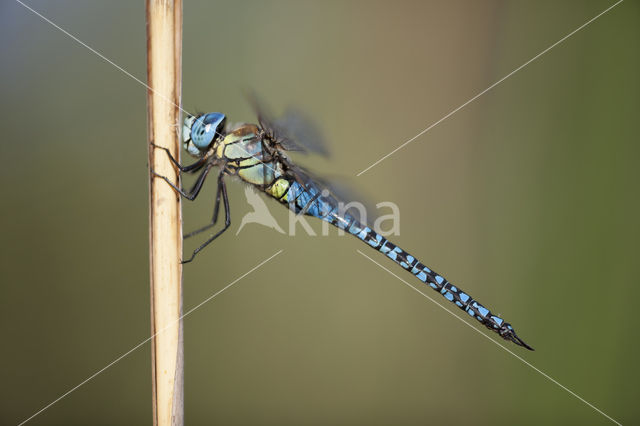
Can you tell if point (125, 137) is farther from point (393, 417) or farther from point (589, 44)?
point (589, 44)

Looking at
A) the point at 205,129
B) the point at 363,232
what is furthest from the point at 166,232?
the point at 363,232

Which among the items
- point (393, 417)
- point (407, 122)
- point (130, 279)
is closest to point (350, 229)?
point (407, 122)

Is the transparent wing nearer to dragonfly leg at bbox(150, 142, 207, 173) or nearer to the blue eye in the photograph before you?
the blue eye

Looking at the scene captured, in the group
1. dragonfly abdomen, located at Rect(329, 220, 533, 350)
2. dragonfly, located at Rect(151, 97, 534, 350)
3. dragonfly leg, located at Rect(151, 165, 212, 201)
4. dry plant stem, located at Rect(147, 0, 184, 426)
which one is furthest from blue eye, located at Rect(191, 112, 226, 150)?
dragonfly abdomen, located at Rect(329, 220, 533, 350)

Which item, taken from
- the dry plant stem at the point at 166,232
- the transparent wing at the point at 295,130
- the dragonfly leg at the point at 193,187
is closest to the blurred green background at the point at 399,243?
the transparent wing at the point at 295,130

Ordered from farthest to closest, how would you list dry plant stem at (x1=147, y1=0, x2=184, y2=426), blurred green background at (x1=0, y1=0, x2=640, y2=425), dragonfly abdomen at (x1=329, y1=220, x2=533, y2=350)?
blurred green background at (x1=0, y1=0, x2=640, y2=425), dragonfly abdomen at (x1=329, y1=220, x2=533, y2=350), dry plant stem at (x1=147, y1=0, x2=184, y2=426)

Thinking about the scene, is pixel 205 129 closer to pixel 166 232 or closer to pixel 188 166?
pixel 188 166
